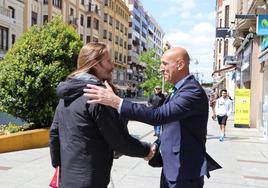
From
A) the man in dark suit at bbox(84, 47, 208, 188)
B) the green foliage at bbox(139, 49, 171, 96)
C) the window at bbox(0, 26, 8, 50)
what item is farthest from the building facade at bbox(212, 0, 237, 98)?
the man in dark suit at bbox(84, 47, 208, 188)

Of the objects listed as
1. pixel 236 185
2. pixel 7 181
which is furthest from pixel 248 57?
pixel 7 181

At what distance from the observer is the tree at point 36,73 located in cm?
1068

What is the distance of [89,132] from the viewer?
8.85 ft

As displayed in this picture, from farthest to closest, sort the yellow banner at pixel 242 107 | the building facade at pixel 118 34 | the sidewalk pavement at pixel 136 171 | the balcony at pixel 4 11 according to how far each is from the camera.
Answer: the building facade at pixel 118 34
the balcony at pixel 4 11
the yellow banner at pixel 242 107
the sidewalk pavement at pixel 136 171

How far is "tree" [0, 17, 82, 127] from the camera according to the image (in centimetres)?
1068

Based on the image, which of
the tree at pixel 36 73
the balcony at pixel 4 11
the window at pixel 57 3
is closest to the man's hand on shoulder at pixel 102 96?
the tree at pixel 36 73


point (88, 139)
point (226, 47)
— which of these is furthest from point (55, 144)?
point (226, 47)

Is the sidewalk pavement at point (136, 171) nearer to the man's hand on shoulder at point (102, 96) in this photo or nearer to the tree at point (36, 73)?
the tree at point (36, 73)

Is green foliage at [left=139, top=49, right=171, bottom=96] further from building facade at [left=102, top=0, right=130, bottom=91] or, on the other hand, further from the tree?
building facade at [left=102, top=0, right=130, bottom=91]

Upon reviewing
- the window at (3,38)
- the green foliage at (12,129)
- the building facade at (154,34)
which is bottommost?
the green foliage at (12,129)

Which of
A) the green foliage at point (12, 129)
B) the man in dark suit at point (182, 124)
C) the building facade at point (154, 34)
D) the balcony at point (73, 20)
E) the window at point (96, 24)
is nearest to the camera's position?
the man in dark suit at point (182, 124)

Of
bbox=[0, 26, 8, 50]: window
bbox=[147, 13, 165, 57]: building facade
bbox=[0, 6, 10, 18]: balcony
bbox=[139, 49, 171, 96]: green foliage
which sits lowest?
bbox=[139, 49, 171, 96]: green foliage

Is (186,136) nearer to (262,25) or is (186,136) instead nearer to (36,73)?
(36,73)

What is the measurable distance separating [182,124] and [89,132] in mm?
620
